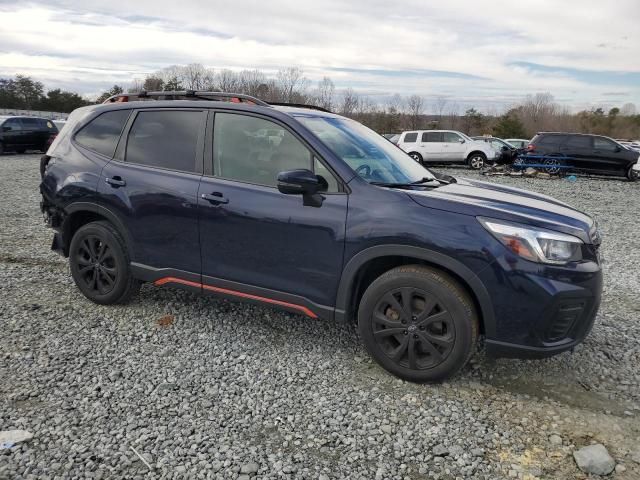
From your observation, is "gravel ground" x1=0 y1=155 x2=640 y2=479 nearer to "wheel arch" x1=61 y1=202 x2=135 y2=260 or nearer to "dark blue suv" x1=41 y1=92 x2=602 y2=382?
"dark blue suv" x1=41 y1=92 x2=602 y2=382

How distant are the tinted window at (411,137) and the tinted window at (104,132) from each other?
1751 cm

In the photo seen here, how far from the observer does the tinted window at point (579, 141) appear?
18.0m

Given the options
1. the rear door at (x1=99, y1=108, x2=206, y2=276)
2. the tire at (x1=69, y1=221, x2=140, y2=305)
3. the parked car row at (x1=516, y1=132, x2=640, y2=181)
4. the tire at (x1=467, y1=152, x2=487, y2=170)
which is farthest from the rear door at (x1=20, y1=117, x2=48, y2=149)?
the rear door at (x1=99, y1=108, x2=206, y2=276)

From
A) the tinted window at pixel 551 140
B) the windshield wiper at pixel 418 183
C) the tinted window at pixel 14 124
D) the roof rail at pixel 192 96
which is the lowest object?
the tinted window at pixel 14 124

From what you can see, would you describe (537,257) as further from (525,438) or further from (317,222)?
(317,222)

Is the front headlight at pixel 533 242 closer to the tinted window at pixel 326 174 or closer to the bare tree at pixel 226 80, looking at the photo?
the tinted window at pixel 326 174

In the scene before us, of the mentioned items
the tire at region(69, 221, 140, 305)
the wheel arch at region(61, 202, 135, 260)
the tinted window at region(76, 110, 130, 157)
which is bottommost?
the tire at region(69, 221, 140, 305)

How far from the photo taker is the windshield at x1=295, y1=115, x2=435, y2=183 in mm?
3496

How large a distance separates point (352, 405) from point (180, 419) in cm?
101

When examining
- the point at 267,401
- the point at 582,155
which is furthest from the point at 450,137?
the point at 267,401

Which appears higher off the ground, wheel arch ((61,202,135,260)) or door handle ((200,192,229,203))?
door handle ((200,192,229,203))

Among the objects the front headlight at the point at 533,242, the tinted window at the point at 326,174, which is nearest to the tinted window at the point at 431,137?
the tinted window at the point at 326,174

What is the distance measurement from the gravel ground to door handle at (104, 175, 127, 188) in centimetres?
110

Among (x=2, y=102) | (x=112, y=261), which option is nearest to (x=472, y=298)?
(x=112, y=261)
